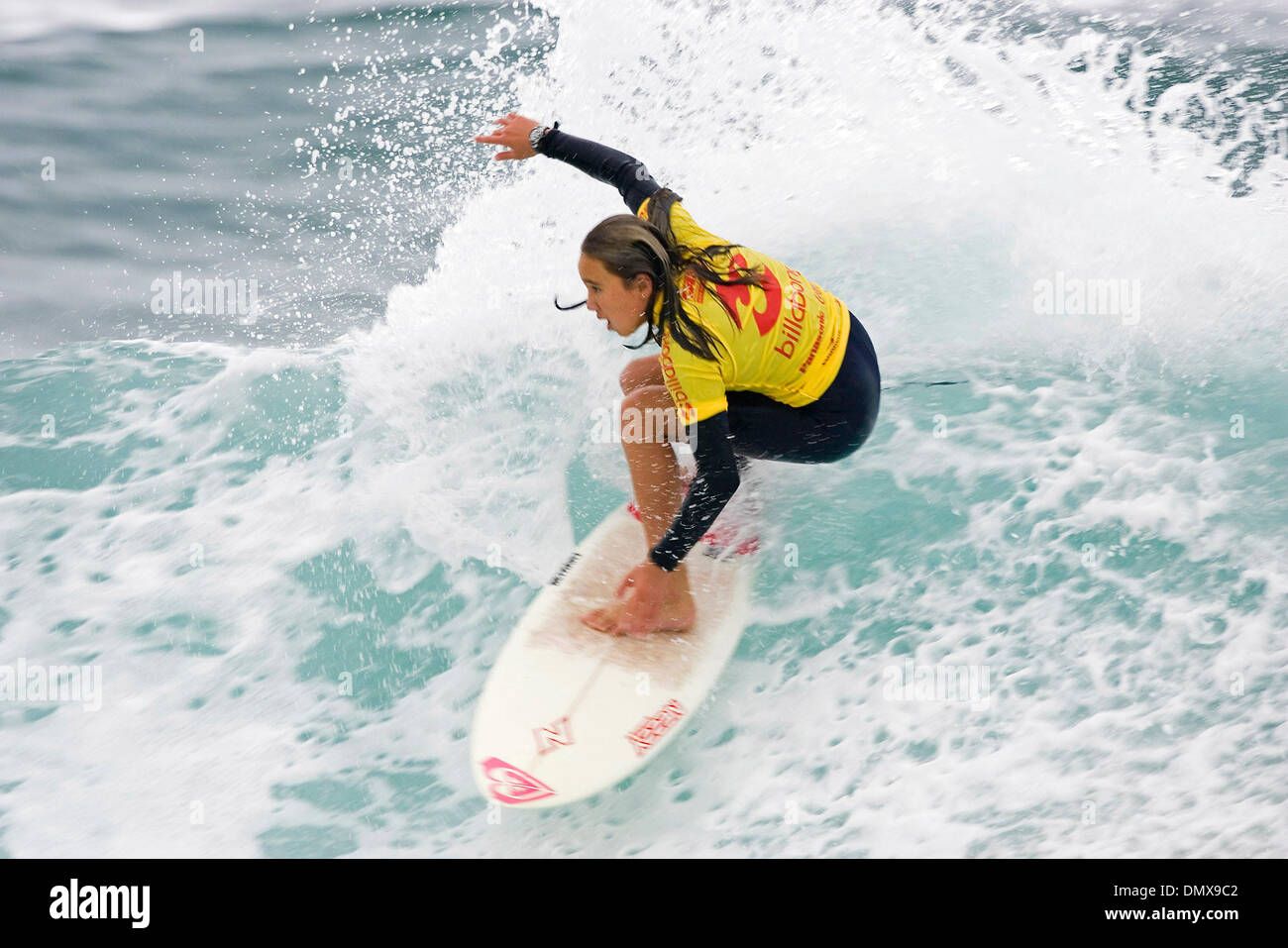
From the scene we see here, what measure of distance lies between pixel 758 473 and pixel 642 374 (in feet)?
2.46

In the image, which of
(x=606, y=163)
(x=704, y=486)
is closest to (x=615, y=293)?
(x=704, y=486)

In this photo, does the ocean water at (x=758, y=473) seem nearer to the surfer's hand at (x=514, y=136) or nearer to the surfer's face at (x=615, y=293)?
the surfer's hand at (x=514, y=136)

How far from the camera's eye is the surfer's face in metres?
2.90

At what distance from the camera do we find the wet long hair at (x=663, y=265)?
2.88 metres

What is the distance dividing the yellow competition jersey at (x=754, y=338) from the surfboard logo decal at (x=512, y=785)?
1.22 metres

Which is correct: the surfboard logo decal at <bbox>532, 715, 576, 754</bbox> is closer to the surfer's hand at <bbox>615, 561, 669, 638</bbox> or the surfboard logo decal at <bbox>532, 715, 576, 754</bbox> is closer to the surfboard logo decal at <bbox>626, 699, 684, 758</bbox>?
the surfboard logo decal at <bbox>626, 699, 684, 758</bbox>

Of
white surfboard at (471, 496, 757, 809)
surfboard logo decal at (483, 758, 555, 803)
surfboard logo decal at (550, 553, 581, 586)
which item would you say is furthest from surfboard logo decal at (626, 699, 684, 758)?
surfboard logo decal at (550, 553, 581, 586)

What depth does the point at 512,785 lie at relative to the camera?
327 cm

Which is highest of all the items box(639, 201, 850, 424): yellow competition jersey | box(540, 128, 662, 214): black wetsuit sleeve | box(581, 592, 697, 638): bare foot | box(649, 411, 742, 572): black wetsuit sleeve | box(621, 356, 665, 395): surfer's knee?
box(540, 128, 662, 214): black wetsuit sleeve

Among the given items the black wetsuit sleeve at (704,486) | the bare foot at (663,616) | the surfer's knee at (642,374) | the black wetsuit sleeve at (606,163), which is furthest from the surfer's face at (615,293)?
the bare foot at (663,616)

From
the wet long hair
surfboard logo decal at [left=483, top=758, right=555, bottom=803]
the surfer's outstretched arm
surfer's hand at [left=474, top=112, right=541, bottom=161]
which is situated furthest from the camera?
surfer's hand at [left=474, top=112, right=541, bottom=161]

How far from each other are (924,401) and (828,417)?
1.25m

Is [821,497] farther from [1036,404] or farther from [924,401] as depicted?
[1036,404]

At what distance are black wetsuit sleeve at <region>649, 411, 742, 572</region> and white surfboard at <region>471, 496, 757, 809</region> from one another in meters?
0.49
